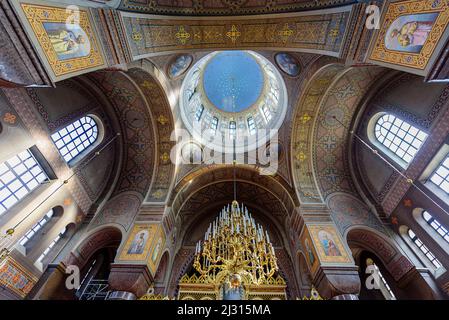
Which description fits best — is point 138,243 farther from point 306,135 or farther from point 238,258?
point 306,135

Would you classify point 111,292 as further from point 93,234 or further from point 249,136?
point 249,136

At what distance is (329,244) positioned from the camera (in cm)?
895

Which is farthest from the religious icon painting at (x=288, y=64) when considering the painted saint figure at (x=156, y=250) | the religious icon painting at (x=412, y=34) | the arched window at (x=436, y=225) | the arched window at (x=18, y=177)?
the arched window at (x=18, y=177)

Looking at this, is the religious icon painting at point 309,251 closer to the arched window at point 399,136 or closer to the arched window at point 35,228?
the arched window at point 399,136

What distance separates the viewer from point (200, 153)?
12.8m

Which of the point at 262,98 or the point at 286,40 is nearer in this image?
the point at 286,40

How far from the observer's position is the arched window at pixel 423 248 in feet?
27.0

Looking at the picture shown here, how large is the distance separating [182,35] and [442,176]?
34.6 ft

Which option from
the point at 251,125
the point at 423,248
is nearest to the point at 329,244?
Result: the point at 423,248

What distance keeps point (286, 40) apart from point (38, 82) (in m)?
6.92

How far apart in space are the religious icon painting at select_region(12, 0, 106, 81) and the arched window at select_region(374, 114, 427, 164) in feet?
38.5

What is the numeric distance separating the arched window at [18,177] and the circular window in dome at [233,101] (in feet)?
22.7

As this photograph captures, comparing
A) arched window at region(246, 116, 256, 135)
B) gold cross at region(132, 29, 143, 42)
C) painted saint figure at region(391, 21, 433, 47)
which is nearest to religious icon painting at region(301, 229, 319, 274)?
arched window at region(246, 116, 256, 135)

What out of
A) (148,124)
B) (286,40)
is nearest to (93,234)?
(148,124)
